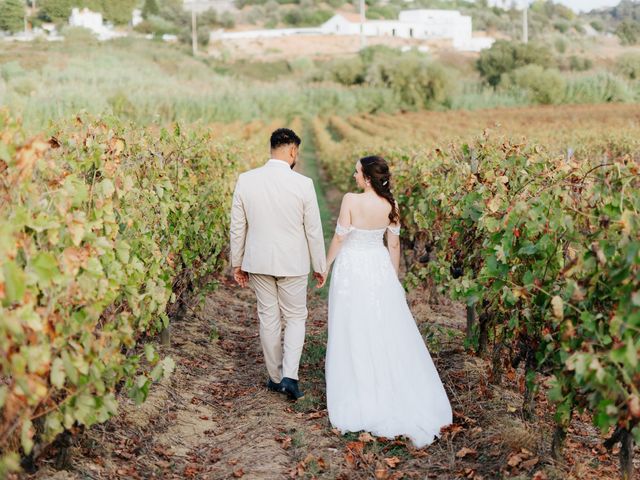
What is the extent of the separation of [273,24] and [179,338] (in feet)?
460

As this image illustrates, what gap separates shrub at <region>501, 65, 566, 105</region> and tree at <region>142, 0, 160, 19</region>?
271 ft

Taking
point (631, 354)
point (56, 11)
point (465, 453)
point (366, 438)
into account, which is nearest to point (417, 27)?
point (56, 11)

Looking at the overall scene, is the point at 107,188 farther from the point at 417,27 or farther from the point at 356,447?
the point at 417,27

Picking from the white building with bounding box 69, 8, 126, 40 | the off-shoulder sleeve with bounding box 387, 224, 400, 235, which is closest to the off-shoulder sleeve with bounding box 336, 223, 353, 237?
the off-shoulder sleeve with bounding box 387, 224, 400, 235

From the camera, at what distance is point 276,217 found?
5664mm

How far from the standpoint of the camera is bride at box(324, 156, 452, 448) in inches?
201

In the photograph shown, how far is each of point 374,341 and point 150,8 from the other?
12687 centimetres

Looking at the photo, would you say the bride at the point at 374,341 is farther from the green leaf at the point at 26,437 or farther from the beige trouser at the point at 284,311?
the green leaf at the point at 26,437

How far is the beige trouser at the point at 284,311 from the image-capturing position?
19.0 ft

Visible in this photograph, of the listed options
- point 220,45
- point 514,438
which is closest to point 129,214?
point 514,438

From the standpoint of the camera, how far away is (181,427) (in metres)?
5.29

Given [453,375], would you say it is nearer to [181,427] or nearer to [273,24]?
[181,427]

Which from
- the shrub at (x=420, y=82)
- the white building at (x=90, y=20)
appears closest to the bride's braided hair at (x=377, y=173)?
the shrub at (x=420, y=82)

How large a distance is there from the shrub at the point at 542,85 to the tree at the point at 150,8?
271 feet
